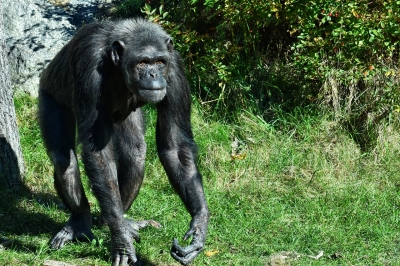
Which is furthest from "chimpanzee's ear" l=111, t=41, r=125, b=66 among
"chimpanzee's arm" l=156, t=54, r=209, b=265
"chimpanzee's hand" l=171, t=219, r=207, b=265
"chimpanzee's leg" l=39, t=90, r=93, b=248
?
"chimpanzee's hand" l=171, t=219, r=207, b=265

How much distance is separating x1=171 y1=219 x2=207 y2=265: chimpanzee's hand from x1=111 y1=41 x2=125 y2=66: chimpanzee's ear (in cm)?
164

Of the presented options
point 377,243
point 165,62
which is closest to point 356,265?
point 377,243

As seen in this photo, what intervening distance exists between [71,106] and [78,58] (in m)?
0.65

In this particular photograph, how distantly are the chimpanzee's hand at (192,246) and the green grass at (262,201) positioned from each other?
1.68 ft

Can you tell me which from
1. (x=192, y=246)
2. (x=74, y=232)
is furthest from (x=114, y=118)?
(x=192, y=246)

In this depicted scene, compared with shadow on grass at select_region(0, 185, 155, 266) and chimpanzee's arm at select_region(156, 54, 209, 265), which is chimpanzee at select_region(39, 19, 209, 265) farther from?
shadow on grass at select_region(0, 185, 155, 266)

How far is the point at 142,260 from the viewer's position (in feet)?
21.4

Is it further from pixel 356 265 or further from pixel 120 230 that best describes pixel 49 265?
pixel 356 265

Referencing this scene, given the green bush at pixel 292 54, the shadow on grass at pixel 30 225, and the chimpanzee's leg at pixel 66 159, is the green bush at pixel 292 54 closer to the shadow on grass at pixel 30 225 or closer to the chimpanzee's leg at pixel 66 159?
the chimpanzee's leg at pixel 66 159

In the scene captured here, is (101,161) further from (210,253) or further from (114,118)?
(210,253)

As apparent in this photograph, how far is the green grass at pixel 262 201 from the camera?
22.4 ft

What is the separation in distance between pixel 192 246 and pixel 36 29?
5993 mm

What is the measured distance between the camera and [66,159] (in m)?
7.12

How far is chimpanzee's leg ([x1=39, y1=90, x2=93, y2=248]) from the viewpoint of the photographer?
710cm
